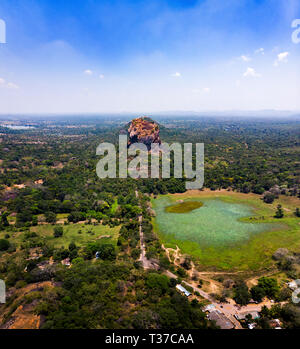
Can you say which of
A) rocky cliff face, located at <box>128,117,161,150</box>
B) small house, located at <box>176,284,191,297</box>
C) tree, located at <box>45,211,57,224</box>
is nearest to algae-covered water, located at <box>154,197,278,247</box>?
small house, located at <box>176,284,191,297</box>

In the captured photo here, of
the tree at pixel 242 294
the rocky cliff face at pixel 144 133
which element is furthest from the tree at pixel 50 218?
the rocky cliff face at pixel 144 133

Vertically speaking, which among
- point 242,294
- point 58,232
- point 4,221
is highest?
point 4,221

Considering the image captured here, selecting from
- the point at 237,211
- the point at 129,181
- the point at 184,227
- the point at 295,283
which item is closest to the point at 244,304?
the point at 295,283

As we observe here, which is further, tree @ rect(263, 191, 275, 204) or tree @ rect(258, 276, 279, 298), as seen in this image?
tree @ rect(263, 191, 275, 204)

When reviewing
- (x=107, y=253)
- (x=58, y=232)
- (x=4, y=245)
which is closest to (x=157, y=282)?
(x=107, y=253)

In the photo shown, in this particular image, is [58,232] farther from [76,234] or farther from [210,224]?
[210,224]

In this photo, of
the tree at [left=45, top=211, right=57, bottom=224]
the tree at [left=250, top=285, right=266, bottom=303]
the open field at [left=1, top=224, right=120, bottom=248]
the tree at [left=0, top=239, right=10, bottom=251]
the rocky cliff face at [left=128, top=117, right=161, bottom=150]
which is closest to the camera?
the tree at [left=250, top=285, right=266, bottom=303]

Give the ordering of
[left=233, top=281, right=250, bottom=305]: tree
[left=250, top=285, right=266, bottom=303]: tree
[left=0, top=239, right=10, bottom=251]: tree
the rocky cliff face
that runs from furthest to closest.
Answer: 1. the rocky cliff face
2. [left=0, top=239, right=10, bottom=251]: tree
3. [left=250, top=285, right=266, bottom=303]: tree
4. [left=233, top=281, right=250, bottom=305]: tree

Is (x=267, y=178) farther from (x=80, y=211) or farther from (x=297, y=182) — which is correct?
(x=80, y=211)

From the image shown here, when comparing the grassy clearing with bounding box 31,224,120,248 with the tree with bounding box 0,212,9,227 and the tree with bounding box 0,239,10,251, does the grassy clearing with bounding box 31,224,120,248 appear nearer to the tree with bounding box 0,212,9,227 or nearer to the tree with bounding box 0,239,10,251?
the tree with bounding box 0,212,9,227
